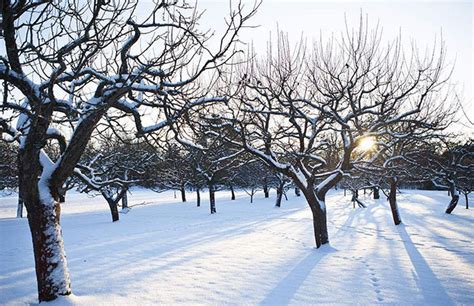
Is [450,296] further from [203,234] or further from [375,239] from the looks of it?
[203,234]

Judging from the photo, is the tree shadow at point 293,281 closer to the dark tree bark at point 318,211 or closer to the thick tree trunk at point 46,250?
the dark tree bark at point 318,211

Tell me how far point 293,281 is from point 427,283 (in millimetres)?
2936

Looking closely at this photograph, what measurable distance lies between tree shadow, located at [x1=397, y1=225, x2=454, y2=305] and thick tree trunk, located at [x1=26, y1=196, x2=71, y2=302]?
6.55 m

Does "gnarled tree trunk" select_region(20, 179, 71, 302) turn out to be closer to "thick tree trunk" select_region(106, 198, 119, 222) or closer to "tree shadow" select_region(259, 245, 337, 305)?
"tree shadow" select_region(259, 245, 337, 305)

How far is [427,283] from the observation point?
584 centimetres

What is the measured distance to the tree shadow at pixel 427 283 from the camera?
16.5ft

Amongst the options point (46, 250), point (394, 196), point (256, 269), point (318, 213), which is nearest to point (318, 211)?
point (318, 213)

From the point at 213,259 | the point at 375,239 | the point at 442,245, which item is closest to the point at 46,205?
the point at 213,259

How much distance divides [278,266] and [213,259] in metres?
1.92

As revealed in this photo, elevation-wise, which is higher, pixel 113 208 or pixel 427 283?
pixel 113 208

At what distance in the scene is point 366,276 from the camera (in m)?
6.18

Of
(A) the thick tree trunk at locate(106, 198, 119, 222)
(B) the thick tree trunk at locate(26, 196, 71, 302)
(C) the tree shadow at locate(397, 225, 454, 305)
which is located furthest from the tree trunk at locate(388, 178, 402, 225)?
(A) the thick tree trunk at locate(106, 198, 119, 222)

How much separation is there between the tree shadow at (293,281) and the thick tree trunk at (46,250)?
3514mm

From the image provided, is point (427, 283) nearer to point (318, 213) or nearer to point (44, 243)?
point (318, 213)
